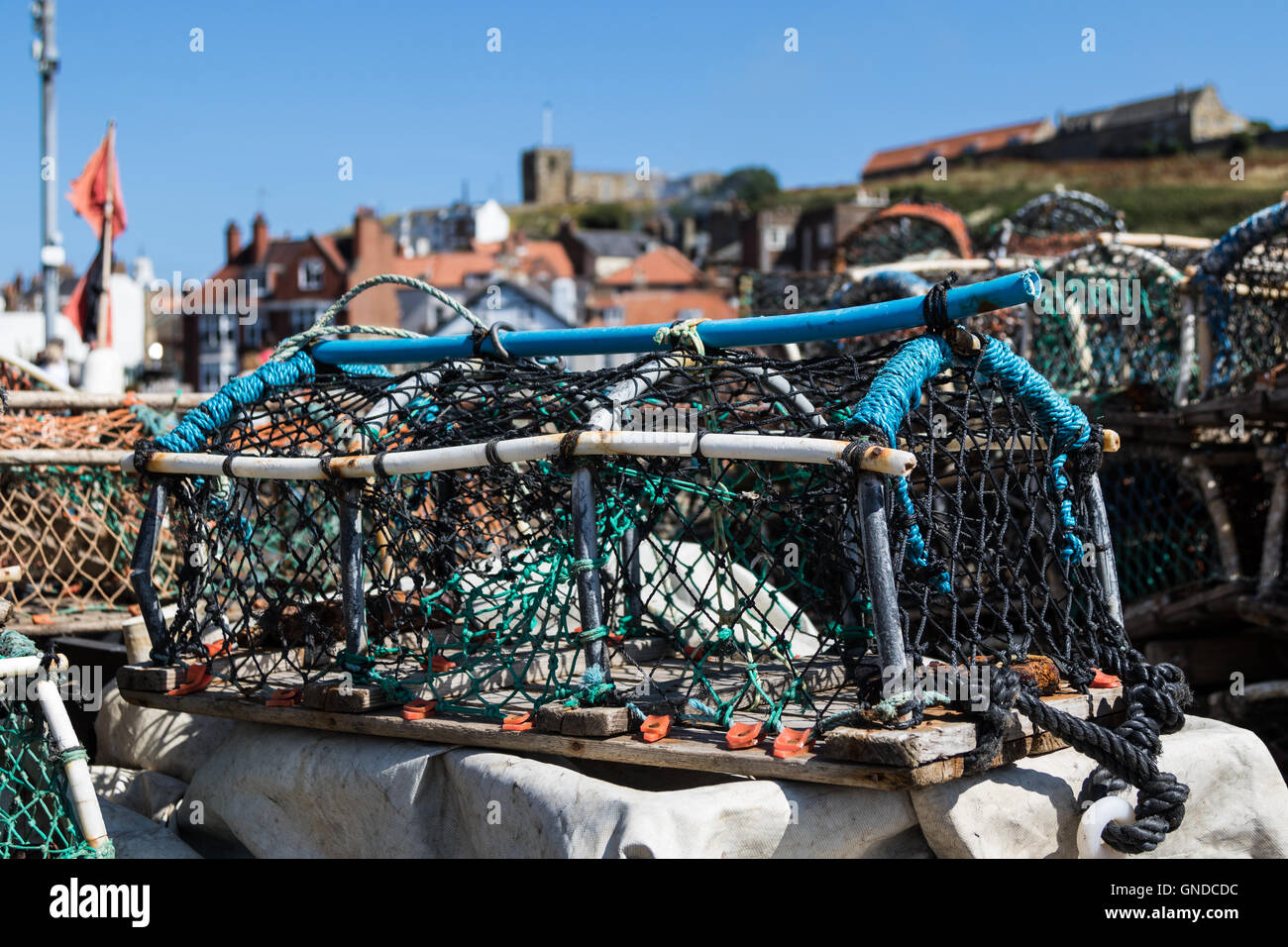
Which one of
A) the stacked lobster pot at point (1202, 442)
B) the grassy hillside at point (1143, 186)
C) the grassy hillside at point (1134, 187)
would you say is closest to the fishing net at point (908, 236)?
the stacked lobster pot at point (1202, 442)

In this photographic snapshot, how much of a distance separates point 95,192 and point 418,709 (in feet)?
29.9

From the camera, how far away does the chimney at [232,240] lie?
1987 inches

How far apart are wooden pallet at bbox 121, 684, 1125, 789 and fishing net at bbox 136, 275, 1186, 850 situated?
84 mm

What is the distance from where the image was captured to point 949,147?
85375 millimetres

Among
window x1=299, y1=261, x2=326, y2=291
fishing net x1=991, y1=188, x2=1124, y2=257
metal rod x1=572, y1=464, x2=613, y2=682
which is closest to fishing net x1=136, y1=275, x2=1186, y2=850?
metal rod x1=572, y1=464, x2=613, y2=682

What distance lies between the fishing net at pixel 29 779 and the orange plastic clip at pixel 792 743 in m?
1.86

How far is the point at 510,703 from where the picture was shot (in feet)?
13.2

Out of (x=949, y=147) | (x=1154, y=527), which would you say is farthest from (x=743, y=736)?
(x=949, y=147)

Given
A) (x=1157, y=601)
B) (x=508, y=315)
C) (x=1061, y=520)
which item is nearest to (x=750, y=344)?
(x=1061, y=520)

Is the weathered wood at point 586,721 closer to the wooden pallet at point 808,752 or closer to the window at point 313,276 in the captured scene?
the wooden pallet at point 808,752

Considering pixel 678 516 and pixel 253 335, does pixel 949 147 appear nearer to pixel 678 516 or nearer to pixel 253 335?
pixel 253 335

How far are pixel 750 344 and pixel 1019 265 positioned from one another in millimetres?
4263
